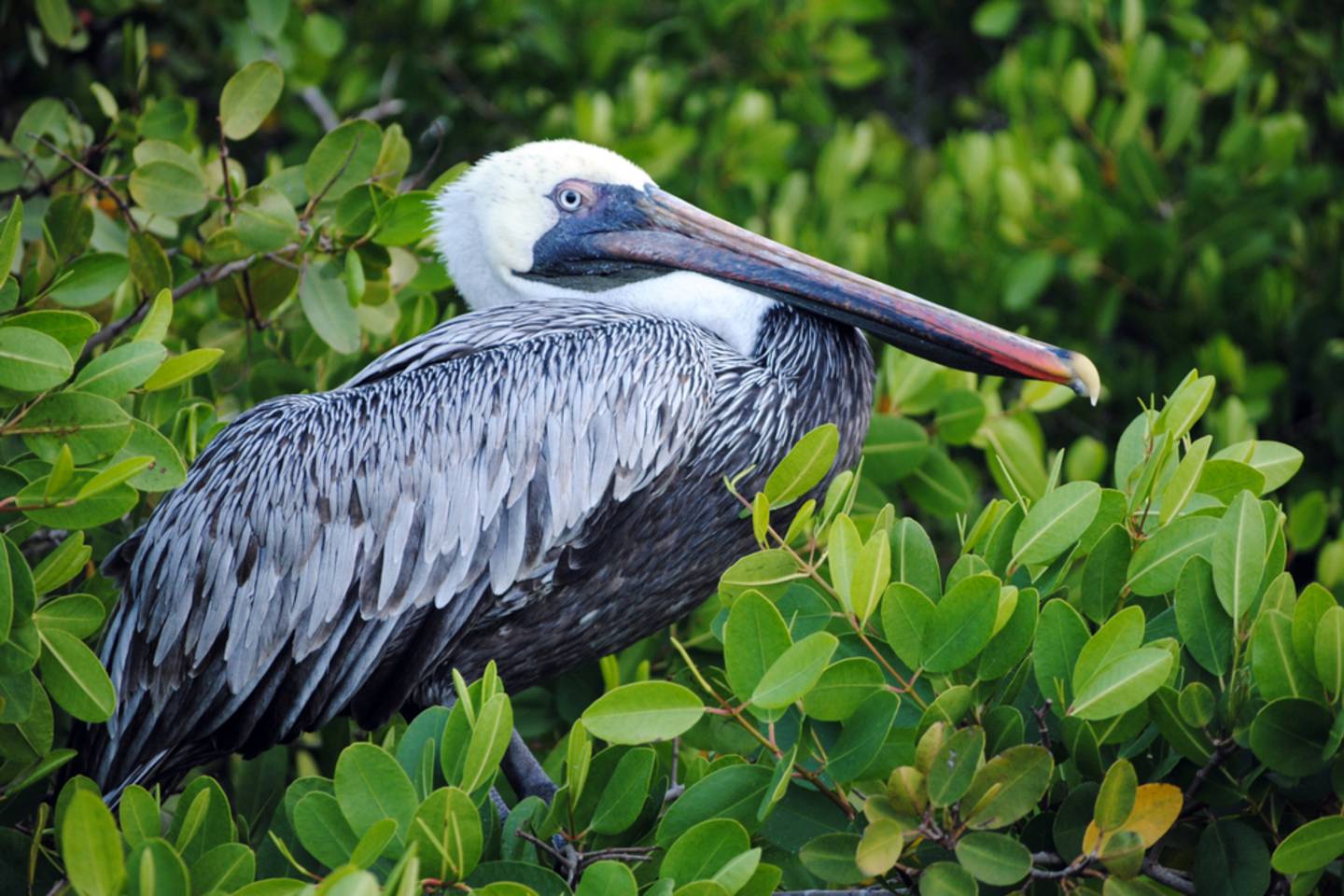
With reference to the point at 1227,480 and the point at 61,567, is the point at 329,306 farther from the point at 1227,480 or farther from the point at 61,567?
the point at 1227,480

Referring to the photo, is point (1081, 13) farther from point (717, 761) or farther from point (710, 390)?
point (717, 761)

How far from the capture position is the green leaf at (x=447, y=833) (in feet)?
6.50

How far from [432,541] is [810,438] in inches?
38.9

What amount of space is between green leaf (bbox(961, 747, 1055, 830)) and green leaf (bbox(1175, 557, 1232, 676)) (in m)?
0.32

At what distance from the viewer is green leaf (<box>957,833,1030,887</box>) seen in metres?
2.01

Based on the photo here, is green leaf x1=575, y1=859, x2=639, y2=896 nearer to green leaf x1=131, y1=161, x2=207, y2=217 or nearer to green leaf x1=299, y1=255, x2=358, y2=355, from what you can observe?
green leaf x1=299, y1=255, x2=358, y2=355

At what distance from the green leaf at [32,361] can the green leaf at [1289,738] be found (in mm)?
1941

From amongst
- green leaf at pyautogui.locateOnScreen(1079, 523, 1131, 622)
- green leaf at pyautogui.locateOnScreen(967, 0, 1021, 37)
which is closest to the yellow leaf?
green leaf at pyautogui.locateOnScreen(1079, 523, 1131, 622)

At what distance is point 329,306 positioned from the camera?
318 cm

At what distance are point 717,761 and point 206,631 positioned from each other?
1280mm

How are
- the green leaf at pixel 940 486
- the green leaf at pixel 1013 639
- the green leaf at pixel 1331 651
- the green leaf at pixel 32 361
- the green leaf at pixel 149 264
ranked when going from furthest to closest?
the green leaf at pixel 940 486
the green leaf at pixel 149 264
the green leaf at pixel 32 361
the green leaf at pixel 1013 639
the green leaf at pixel 1331 651

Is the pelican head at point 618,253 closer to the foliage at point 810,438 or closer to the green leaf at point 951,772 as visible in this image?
the foliage at point 810,438

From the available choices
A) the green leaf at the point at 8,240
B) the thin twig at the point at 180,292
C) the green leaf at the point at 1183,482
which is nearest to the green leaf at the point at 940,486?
the green leaf at the point at 1183,482

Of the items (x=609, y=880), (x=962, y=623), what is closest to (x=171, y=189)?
(x=609, y=880)
